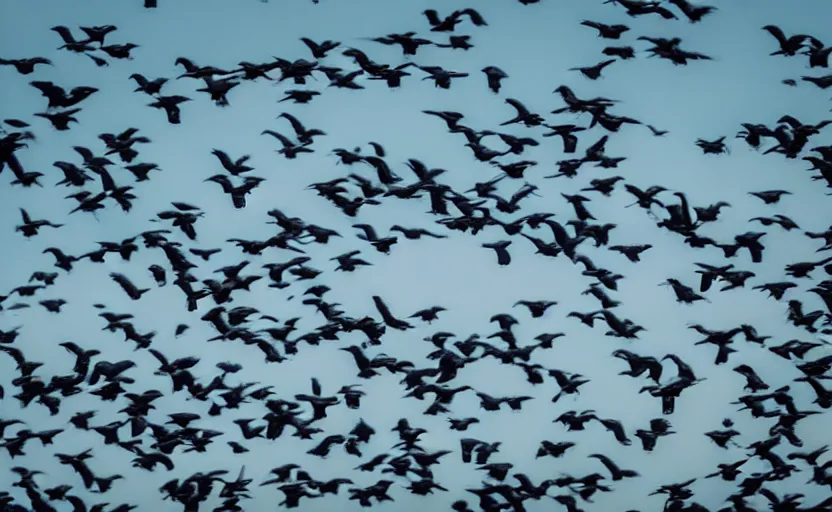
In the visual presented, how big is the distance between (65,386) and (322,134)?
6.16 meters

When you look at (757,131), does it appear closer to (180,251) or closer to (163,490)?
(180,251)

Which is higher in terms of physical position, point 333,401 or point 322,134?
point 322,134

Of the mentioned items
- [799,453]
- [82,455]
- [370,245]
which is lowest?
[799,453]

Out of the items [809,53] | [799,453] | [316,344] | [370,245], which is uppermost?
[809,53]

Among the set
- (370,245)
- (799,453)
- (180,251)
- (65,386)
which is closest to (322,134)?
(370,245)

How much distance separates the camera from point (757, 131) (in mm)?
15914

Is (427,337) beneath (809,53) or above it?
beneath

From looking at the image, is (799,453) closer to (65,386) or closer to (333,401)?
(333,401)

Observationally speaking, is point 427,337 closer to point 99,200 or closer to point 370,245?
point 370,245

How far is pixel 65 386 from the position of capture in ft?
53.8

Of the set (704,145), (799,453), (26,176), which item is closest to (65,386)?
(26,176)

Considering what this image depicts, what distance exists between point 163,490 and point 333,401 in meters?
3.39

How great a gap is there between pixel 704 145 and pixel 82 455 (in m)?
11.9

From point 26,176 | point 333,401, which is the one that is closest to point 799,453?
point 333,401
